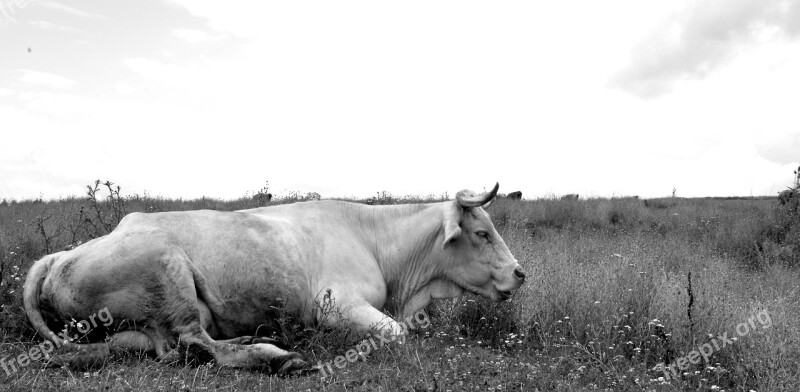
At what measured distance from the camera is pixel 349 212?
786cm

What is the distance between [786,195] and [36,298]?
14417 millimetres

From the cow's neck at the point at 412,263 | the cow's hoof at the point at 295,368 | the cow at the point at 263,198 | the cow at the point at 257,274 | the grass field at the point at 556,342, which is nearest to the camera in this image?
the grass field at the point at 556,342

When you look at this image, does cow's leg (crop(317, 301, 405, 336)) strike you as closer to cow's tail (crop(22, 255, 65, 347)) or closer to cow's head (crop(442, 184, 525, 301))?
cow's head (crop(442, 184, 525, 301))

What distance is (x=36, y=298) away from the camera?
581 cm

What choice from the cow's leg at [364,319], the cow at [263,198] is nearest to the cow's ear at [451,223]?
the cow's leg at [364,319]

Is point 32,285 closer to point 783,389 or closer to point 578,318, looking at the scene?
point 578,318

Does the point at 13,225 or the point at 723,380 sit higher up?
the point at 13,225

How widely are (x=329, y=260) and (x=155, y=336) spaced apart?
1972 mm

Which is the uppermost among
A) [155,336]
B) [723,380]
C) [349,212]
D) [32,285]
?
[349,212]

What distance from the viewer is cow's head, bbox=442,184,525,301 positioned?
731 cm

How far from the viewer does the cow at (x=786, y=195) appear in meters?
13.9

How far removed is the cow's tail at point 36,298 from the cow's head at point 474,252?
3931 millimetres

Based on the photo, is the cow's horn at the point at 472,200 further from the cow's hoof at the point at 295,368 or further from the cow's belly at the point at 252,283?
the cow's hoof at the point at 295,368

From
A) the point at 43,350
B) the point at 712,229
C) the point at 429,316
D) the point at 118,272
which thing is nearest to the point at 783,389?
the point at 429,316
